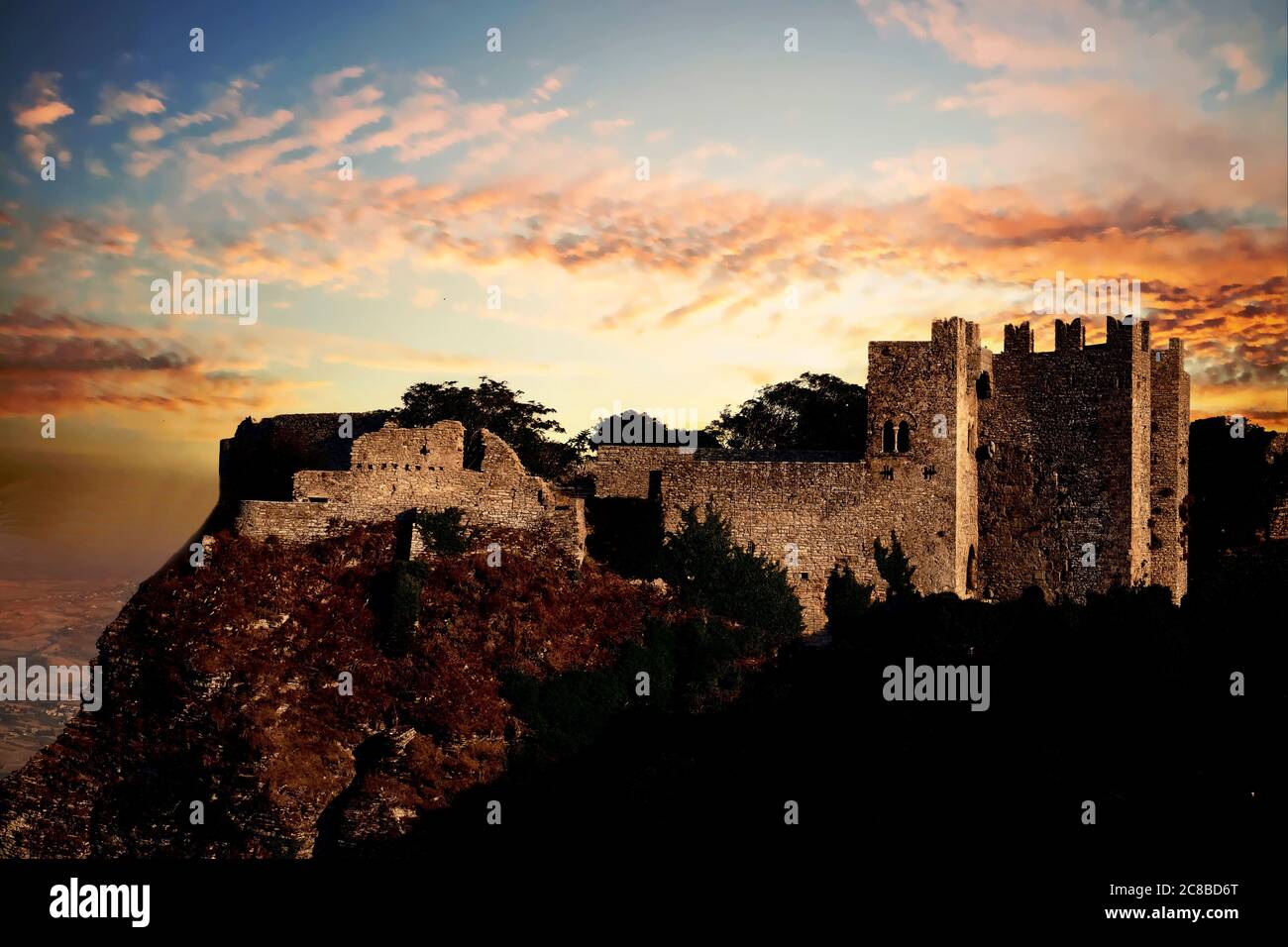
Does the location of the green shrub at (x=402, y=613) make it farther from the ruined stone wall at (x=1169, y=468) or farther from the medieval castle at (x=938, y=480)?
the ruined stone wall at (x=1169, y=468)

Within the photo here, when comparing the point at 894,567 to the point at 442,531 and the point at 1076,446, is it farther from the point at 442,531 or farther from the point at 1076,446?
the point at 442,531

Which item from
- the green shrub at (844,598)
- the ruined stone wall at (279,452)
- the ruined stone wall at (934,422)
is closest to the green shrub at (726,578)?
the green shrub at (844,598)

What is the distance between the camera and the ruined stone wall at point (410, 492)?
4041 centimetres

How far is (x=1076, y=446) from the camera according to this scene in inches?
1772

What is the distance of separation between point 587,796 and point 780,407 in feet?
102

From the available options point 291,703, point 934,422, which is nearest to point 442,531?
point 291,703

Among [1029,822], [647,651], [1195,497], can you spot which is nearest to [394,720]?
[647,651]

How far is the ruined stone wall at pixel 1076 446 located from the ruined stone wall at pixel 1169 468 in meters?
1.23

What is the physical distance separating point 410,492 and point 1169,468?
21661 millimetres

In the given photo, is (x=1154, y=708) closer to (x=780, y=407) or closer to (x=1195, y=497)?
(x=1195, y=497)

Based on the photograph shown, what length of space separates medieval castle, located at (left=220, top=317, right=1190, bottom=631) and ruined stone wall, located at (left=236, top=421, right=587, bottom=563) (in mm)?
45

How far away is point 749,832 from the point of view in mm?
37406

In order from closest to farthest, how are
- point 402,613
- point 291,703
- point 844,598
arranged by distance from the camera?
point 291,703, point 402,613, point 844,598
